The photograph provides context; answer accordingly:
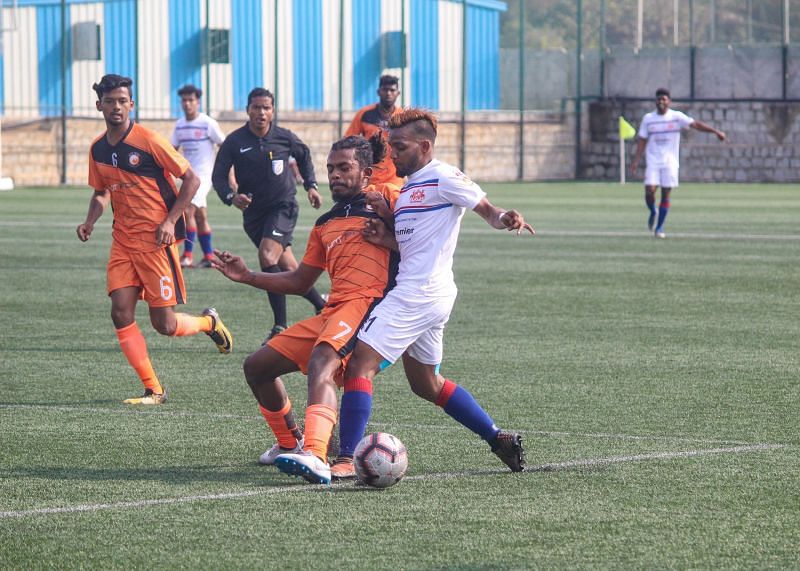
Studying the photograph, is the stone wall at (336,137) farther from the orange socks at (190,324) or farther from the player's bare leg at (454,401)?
the player's bare leg at (454,401)

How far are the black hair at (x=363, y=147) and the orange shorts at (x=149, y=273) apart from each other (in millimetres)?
2565

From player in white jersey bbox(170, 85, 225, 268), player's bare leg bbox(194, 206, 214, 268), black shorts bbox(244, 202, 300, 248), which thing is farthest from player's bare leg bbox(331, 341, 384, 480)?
player in white jersey bbox(170, 85, 225, 268)

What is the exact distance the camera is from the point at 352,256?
22.4 ft

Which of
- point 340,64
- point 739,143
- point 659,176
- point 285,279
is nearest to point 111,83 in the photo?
point 285,279

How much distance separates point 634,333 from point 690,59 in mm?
34909

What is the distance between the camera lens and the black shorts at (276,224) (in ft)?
40.4

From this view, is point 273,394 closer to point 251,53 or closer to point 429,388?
point 429,388

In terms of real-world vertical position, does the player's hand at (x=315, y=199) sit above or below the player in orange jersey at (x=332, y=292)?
above

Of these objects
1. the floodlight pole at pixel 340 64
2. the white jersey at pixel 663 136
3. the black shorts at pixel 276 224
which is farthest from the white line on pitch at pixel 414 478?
the floodlight pole at pixel 340 64

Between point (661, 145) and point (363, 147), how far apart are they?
1804cm

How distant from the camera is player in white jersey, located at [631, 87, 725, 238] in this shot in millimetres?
23547

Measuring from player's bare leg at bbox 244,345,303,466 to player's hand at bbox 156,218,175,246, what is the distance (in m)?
2.32

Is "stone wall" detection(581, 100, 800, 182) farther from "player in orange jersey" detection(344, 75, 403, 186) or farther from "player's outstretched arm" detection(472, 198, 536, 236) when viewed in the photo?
"player's outstretched arm" detection(472, 198, 536, 236)

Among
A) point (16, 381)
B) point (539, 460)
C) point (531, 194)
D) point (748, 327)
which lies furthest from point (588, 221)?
point (539, 460)
